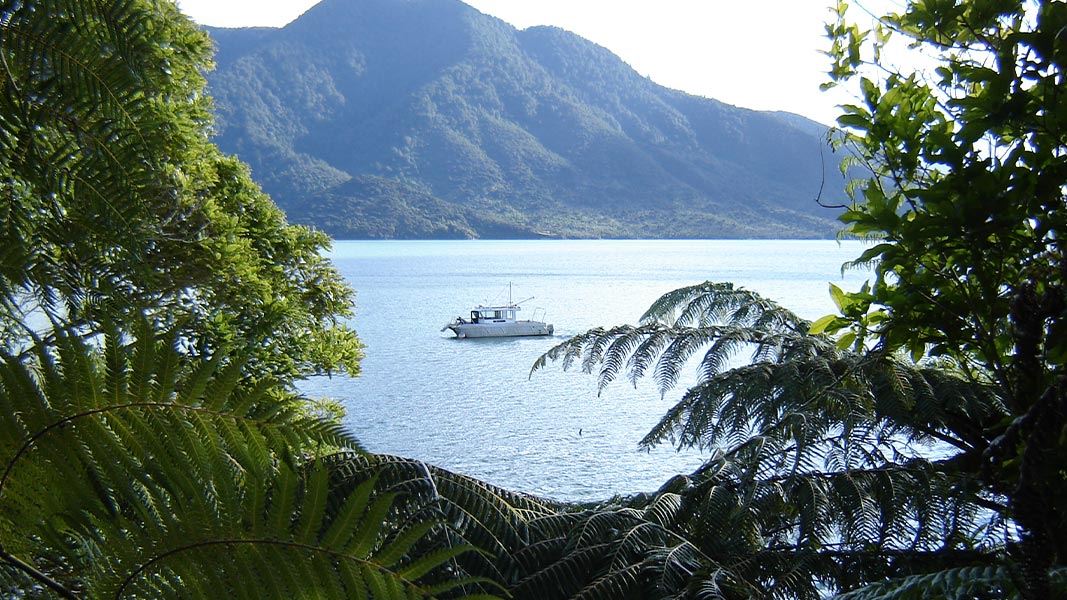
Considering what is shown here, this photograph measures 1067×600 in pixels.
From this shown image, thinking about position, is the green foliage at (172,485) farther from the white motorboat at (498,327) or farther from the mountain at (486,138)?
the mountain at (486,138)

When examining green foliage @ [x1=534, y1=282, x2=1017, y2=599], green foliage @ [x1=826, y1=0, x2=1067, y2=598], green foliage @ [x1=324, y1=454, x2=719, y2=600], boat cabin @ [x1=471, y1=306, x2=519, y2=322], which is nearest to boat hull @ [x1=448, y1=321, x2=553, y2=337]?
boat cabin @ [x1=471, y1=306, x2=519, y2=322]

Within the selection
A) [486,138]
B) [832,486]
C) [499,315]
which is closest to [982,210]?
[832,486]

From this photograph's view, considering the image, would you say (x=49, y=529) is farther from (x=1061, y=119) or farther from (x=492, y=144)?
(x=492, y=144)

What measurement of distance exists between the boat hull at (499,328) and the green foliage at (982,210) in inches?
1416

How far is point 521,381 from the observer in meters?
28.0

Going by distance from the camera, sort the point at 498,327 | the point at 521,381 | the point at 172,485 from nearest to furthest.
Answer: the point at 172,485
the point at 521,381
the point at 498,327

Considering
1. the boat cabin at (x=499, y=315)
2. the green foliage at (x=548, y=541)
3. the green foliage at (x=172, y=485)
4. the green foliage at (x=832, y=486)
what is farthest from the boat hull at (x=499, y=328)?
the green foliage at (x=172, y=485)

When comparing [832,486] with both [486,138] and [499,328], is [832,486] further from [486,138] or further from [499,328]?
[486,138]

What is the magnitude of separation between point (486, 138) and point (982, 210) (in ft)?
383

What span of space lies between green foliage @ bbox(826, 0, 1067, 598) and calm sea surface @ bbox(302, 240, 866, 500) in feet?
9.95

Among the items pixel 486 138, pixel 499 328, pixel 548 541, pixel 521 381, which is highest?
pixel 486 138

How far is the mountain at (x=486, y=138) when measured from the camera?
94250 mm

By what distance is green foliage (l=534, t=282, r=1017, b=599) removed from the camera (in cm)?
189

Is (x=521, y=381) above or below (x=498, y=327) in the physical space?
below
